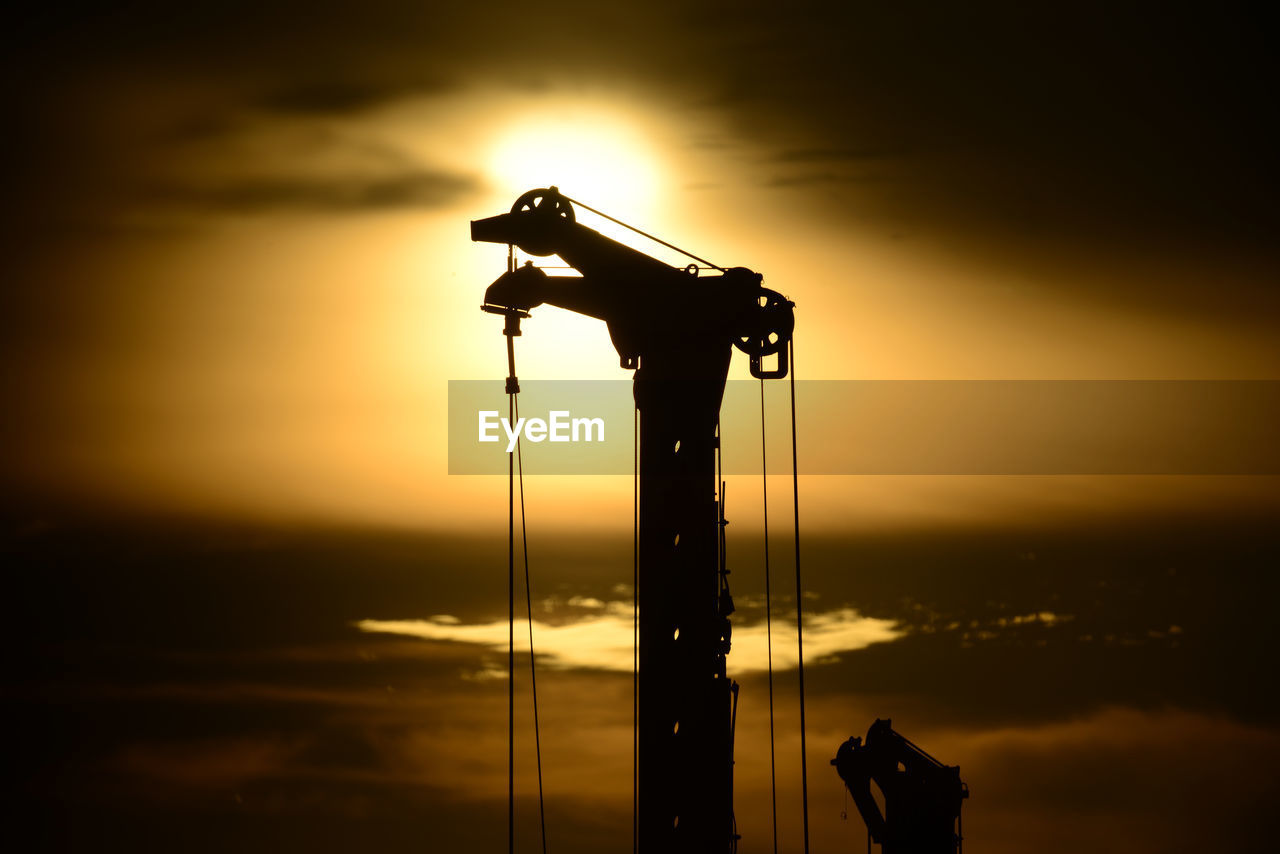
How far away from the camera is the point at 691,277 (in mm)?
14797

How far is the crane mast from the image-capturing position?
14195mm

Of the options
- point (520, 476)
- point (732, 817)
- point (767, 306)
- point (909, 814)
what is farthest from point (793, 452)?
point (909, 814)

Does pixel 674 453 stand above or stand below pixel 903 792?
above

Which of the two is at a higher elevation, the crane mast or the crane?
the crane mast

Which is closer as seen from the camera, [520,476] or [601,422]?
[520,476]

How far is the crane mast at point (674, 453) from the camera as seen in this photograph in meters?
14.2

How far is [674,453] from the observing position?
1458 centimetres

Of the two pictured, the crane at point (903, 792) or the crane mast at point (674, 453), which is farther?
the crane at point (903, 792)

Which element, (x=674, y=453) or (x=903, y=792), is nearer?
(x=674, y=453)

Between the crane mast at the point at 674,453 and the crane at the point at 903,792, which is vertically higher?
the crane mast at the point at 674,453

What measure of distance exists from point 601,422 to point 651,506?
502 centimetres

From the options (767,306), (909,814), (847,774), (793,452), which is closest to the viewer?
(767,306)

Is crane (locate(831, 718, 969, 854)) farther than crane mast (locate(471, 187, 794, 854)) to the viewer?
Yes

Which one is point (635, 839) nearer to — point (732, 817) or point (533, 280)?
point (732, 817)
